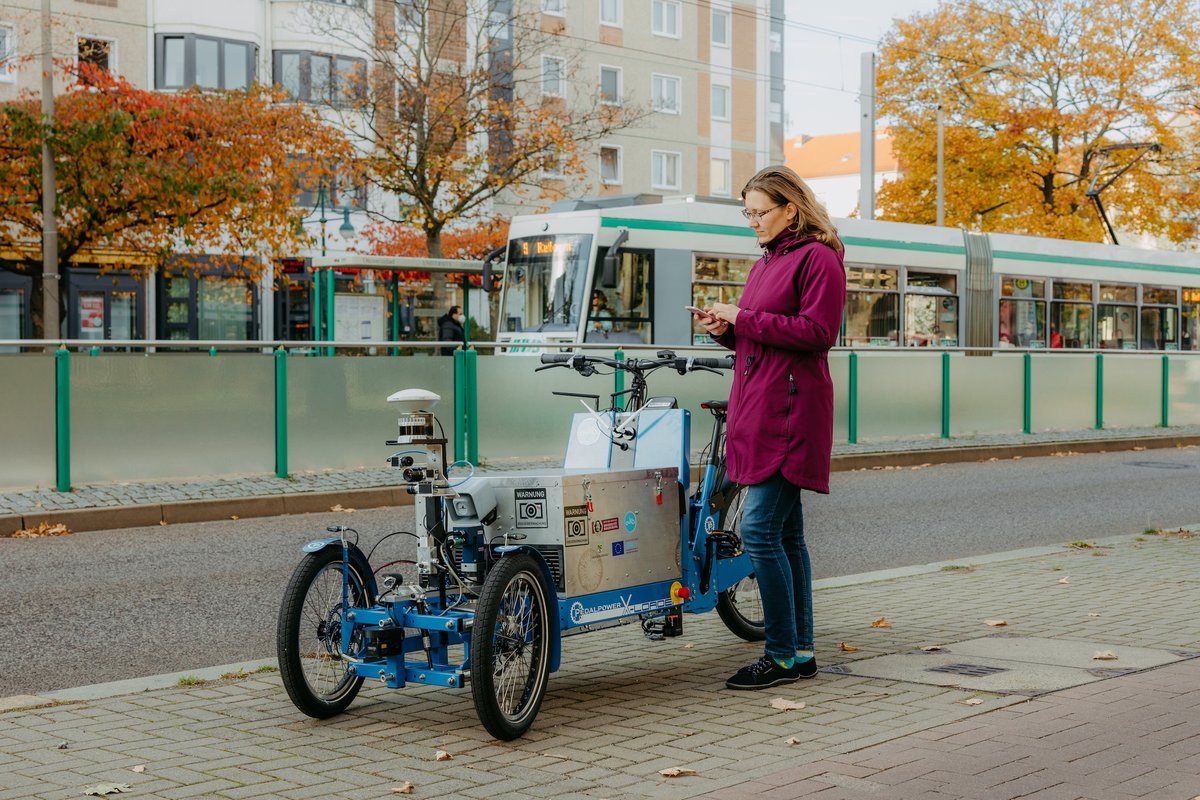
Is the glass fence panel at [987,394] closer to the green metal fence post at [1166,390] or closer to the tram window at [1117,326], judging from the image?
the green metal fence post at [1166,390]

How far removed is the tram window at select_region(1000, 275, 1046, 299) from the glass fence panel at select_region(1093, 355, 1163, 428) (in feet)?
10.9

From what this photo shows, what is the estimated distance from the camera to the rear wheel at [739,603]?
6.34m

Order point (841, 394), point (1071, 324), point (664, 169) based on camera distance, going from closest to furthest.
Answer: point (841, 394) → point (1071, 324) → point (664, 169)

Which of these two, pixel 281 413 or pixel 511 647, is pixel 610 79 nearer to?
pixel 281 413

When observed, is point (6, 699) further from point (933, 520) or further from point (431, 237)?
point (431, 237)

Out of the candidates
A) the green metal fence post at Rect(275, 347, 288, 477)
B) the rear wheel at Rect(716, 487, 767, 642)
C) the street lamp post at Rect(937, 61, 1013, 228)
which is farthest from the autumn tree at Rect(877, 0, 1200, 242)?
the rear wheel at Rect(716, 487, 767, 642)

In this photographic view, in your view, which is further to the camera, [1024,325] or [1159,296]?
[1159,296]

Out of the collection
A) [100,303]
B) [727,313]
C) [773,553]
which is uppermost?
[100,303]

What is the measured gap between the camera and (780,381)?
5441mm

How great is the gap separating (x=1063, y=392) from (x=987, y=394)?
5.98 ft

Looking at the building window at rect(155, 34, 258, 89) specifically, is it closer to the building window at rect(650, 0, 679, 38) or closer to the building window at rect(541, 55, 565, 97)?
the building window at rect(541, 55, 565, 97)

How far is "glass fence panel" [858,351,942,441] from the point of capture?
1905cm

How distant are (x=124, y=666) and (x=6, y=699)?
93cm

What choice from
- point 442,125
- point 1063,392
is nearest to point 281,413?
point 1063,392
